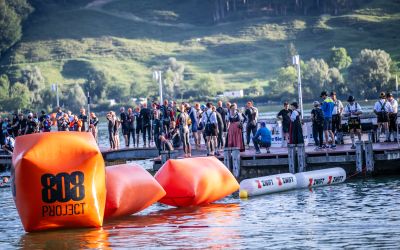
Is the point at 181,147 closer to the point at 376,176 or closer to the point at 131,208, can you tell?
the point at 376,176

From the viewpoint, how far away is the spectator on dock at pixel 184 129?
38.6 m

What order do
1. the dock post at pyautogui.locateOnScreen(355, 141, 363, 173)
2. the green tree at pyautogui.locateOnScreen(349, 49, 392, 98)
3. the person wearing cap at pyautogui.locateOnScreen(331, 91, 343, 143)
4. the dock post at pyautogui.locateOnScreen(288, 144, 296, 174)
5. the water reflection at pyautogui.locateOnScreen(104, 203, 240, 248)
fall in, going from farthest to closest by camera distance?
the green tree at pyautogui.locateOnScreen(349, 49, 392, 98), the person wearing cap at pyautogui.locateOnScreen(331, 91, 343, 143), the dock post at pyautogui.locateOnScreen(288, 144, 296, 174), the dock post at pyautogui.locateOnScreen(355, 141, 363, 173), the water reflection at pyautogui.locateOnScreen(104, 203, 240, 248)

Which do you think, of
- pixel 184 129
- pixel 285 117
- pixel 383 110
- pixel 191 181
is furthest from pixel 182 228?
pixel 184 129

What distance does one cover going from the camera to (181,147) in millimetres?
41375

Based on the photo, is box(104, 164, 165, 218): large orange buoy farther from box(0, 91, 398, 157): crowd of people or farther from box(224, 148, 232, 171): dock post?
box(0, 91, 398, 157): crowd of people

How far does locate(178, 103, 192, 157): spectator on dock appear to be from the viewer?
38.6 meters

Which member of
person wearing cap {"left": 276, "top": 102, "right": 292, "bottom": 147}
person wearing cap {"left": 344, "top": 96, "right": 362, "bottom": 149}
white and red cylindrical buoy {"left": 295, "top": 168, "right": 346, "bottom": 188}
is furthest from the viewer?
person wearing cap {"left": 276, "top": 102, "right": 292, "bottom": 147}

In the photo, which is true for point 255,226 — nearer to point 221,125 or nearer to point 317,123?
point 317,123

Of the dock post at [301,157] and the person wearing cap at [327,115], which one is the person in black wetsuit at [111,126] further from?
the dock post at [301,157]

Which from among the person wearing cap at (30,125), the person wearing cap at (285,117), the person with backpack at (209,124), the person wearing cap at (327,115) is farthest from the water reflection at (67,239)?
the person wearing cap at (30,125)

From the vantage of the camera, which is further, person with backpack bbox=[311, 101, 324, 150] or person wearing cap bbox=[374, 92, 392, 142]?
person wearing cap bbox=[374, 92, 392, 142]

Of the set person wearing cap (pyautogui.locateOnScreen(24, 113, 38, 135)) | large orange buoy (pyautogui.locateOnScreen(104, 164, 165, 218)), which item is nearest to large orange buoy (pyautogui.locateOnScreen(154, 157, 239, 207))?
large orange buoy (pyautogui.locateOnScreen(104, 164, 165, 218))

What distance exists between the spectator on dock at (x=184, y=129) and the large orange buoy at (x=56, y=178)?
15.1 meters

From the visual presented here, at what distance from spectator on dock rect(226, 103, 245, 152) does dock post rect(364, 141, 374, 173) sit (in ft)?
17.9
